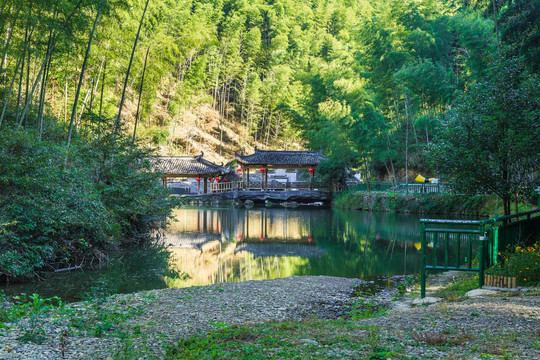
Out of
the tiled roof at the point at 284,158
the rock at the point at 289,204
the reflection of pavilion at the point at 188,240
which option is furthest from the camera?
the tiled roof at the point at 284,158

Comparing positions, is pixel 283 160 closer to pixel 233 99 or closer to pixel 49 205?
pixel 233 99

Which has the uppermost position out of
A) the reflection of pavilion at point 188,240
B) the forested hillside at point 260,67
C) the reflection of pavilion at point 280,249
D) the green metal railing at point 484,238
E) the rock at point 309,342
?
the forested hillside at point 260,67

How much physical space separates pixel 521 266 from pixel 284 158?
106 feet

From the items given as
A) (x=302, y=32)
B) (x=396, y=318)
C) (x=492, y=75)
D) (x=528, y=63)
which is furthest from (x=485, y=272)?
(x=302, y=32)

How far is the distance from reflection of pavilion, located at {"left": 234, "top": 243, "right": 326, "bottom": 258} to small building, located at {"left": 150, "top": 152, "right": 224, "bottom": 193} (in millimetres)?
21465

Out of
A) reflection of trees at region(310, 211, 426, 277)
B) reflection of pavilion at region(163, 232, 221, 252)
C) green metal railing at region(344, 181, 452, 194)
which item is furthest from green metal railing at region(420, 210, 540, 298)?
green metal railing at region(344, 181, 452, 194)

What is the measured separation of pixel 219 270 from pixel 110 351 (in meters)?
7.43

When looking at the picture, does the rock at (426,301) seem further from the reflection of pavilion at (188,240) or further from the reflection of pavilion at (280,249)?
the reflection of pavilion at (188,240)

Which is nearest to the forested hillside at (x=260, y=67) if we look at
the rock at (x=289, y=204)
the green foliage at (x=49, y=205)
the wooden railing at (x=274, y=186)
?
the green foliage at (x=49, y=205)

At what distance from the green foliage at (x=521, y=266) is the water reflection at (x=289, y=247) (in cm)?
415

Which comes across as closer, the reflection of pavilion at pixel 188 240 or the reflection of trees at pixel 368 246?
the reflection of trees at pixel 368 246

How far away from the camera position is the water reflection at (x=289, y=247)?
1177cm

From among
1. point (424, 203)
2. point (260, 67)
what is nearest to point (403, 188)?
point (424, 203)

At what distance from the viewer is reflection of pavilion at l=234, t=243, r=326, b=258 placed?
14680 mm
